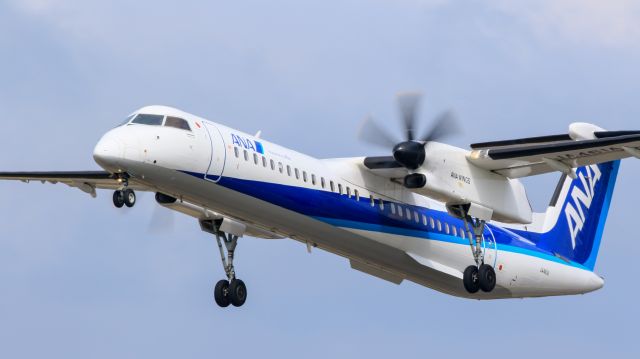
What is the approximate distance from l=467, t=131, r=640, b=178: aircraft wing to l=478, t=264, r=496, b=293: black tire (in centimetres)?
219

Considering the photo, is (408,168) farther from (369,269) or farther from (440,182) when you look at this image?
(369,269)

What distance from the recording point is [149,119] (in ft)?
67.9

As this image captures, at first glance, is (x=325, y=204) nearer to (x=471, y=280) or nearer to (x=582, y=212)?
(x=471, y=280)

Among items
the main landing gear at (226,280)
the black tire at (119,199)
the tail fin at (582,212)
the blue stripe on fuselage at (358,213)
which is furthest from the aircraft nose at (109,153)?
the tail fin at (582,212)

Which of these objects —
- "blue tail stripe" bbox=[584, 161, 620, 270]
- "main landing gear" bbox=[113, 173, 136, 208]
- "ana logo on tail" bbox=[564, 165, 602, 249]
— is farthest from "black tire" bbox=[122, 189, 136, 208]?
"blue tail stripe" bbox=[584, 161, 620, 270]

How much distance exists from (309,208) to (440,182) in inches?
116

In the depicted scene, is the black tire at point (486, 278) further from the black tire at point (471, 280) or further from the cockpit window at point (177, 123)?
the cockpit window at point (177, 123)

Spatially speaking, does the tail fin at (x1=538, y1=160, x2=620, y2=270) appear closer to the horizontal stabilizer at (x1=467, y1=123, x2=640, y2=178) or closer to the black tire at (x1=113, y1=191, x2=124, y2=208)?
the horizontal stabilizer at (x1=467, y1=123, x2=640, y2=178)

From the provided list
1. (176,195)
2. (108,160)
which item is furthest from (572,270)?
(108,160)

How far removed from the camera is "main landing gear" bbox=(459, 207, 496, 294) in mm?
24062

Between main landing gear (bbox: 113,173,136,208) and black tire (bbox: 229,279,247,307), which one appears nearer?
main landing gear (bbox: 113,173,136,208)

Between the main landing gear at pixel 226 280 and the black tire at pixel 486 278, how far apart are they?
4.71 meters

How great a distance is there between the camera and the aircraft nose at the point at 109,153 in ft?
64.9

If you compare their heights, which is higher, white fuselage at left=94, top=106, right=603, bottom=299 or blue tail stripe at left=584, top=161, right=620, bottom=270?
blue tail stripe at left=584, top=161, right=620, bottom=270
